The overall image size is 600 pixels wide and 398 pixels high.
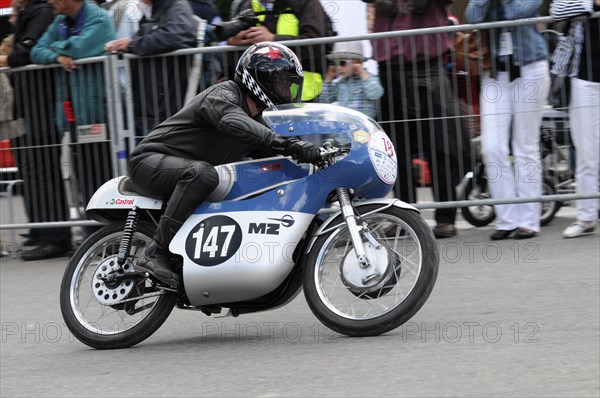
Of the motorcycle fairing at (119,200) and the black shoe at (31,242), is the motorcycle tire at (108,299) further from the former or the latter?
the black shoe at (31,242)

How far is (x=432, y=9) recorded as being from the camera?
9578 mm

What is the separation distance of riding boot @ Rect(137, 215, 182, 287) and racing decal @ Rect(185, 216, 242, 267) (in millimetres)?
126

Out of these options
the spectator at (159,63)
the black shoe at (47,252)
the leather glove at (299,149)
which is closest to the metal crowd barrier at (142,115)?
the spectator at (159,63)

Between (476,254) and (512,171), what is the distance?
919 millimetres

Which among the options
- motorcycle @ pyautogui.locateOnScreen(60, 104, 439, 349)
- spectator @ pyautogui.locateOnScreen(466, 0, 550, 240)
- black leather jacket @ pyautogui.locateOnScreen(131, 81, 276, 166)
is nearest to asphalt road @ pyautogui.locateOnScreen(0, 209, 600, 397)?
motorcycle @ pyautogui.locateOnScreen(60, 104, 439, 349)

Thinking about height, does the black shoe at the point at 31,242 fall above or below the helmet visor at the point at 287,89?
below

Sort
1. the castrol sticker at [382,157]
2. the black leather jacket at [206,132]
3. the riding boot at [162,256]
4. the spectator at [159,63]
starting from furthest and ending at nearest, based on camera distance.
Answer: the spectator at [159,63] → the riding boot at [162,256] → the black leather jacket at [206,132] → the castrol sticker at [382,157]

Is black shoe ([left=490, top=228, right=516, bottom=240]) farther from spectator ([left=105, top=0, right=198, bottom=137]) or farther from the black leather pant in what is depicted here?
the black leather pant

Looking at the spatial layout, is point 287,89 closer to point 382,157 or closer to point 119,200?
point 382,157

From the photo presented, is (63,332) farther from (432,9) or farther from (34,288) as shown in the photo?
(432,9)

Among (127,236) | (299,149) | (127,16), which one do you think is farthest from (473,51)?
(127,236)

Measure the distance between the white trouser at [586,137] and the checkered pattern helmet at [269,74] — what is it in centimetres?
348

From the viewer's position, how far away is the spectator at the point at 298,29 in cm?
958

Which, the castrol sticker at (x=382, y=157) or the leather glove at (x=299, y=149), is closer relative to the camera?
the leather glove at (x=299, y=149)
